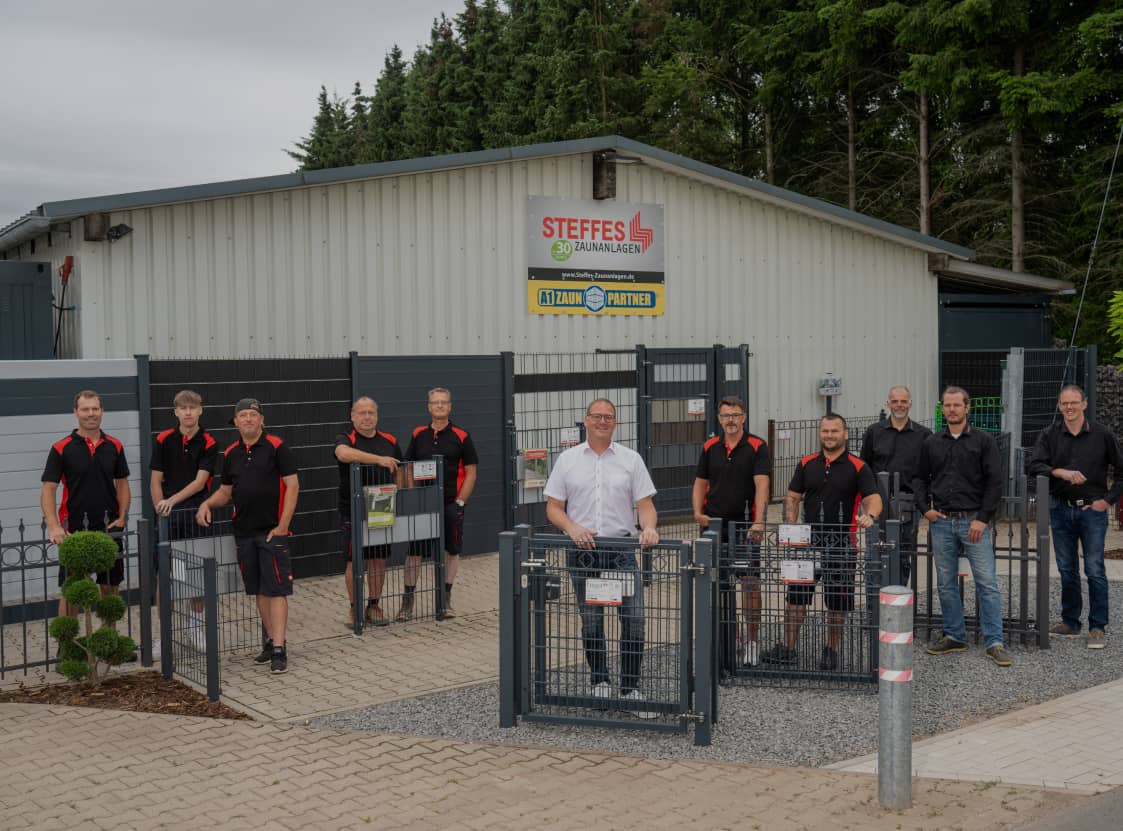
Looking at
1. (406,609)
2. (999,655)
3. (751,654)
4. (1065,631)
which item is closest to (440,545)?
(406,609)

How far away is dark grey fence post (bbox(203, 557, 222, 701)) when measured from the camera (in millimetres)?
7633

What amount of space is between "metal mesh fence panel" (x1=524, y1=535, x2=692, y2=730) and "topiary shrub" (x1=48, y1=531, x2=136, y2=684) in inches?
114

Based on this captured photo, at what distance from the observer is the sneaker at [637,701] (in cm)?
693

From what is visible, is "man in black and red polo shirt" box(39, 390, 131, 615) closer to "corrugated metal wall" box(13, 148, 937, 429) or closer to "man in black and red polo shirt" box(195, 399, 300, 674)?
"man in black and red polo shirt" box(195, 399, 300, 674)

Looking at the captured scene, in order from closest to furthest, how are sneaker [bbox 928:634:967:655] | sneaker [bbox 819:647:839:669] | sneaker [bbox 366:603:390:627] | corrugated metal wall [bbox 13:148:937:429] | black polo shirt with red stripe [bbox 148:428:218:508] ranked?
sneaker [bbox 819:647:839:669]
sneaker [bbox 928:634:967:655]
black polo shirt with red stripe [bbox 148:428:218:508]
sneaker [bbox 366:603:390:627]
corrugated metal wall [bbox 13:148:937:429]

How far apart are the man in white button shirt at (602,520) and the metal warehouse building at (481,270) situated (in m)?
5.71

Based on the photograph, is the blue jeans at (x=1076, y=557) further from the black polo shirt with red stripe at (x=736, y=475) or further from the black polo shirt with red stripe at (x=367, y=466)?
the black polo shirt with red stripe at (x=367, y=466)

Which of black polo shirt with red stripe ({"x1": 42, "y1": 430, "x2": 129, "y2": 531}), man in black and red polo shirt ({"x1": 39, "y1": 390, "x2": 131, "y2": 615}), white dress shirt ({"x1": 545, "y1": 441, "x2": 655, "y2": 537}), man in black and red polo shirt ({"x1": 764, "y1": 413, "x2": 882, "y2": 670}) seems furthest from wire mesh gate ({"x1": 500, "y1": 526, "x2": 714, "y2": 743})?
black polo shirt with red stripe ({"x1": 42, "y1": 430, "x2": 129, "y2": 531})

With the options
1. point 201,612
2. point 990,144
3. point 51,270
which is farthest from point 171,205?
point 990,144

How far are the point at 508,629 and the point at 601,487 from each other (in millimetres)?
1046

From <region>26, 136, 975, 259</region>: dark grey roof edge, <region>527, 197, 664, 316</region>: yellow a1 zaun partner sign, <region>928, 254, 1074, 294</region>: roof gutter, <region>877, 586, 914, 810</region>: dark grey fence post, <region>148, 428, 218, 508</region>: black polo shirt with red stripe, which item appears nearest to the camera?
<region>877, 586, 914, 810</region>: dark grey fence post

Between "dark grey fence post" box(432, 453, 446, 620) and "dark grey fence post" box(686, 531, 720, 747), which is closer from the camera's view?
"dark grey fence post" box(686, 531, 720, 747)

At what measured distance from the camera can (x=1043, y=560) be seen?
28.3ft

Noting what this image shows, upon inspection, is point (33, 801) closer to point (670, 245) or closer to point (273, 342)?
point (273, 342)
